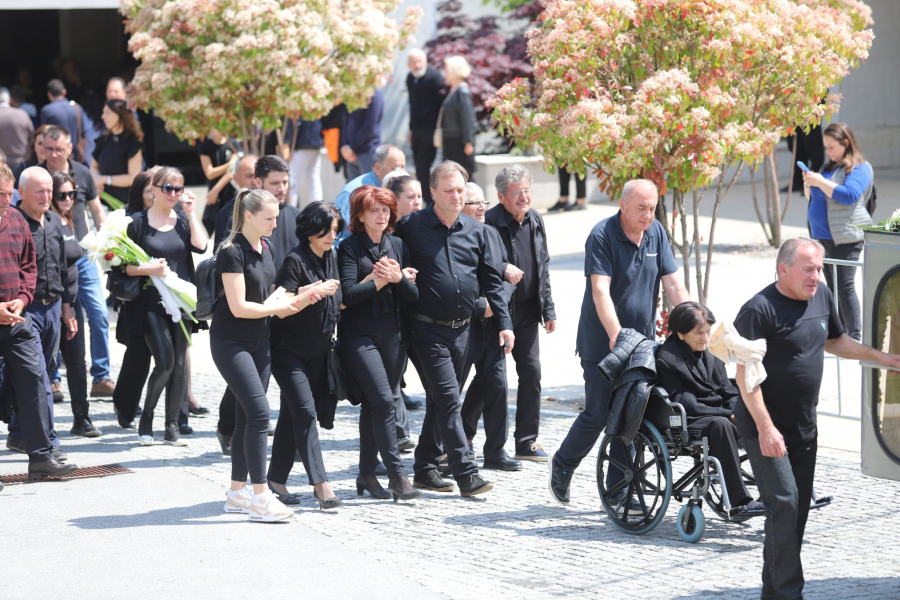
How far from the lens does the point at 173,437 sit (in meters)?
8.47

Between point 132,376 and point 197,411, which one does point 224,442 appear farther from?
point 197,411

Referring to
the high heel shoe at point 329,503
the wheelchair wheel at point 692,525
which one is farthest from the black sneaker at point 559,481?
the high heel shoe at point 329,503

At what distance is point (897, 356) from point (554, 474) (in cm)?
218

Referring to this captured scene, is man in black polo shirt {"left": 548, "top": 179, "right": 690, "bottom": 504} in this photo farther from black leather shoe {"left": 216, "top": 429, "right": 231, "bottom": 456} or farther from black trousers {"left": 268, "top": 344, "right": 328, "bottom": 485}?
black leather shoe {"left": 216, "top": 429, "right": 231, "bottom": 456}

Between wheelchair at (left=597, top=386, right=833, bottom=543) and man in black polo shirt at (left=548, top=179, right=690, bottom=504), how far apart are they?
232mm

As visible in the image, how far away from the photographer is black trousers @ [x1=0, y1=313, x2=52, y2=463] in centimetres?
742

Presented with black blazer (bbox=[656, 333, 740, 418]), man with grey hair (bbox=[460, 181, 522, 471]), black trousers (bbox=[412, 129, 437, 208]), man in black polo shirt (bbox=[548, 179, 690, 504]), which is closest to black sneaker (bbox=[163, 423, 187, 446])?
man with grey hair (bbox=[460, 181, 522, 471])

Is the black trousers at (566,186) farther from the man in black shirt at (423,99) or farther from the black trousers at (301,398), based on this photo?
the black trousers at (301,398)

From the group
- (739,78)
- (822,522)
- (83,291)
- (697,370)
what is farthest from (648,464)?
(83,291)

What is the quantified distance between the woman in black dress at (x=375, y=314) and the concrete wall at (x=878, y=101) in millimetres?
17447

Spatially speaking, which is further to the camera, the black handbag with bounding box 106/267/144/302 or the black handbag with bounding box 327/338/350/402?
the black handbag with bounding box 106/267/144/302

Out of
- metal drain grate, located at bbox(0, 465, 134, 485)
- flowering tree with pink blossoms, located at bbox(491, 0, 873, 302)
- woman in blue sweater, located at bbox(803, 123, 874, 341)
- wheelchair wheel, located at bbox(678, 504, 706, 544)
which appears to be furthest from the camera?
woman in blue sweater, located at bbox(803, 123, 874, 341)

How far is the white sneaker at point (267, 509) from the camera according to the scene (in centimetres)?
657

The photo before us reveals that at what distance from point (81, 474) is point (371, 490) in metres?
1.98
